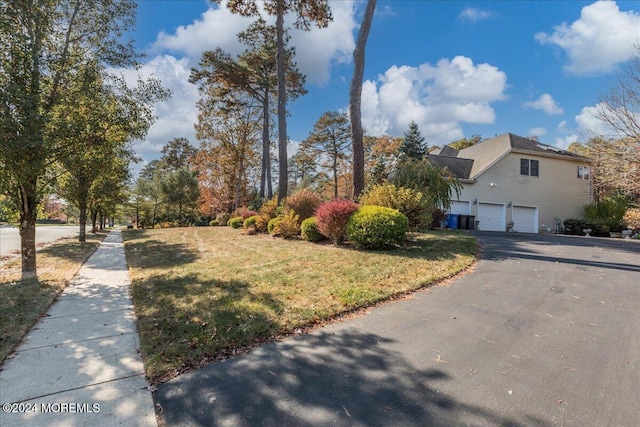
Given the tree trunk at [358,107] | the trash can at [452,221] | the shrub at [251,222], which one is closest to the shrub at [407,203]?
the tree trunk at [358,107]

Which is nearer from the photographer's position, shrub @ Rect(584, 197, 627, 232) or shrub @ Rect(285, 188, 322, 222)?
shrub @ Rect(285, 188, 322, 222)

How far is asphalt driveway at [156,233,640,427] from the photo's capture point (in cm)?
217

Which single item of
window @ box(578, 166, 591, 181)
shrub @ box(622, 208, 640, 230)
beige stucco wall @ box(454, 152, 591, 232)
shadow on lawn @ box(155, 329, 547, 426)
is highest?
window @ box(578, 166, 591, 181)

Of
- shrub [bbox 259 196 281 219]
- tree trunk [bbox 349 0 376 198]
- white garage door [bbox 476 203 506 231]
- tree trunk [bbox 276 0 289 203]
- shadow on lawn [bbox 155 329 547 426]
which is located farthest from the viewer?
white garage door [bbox 476 203 506 231]

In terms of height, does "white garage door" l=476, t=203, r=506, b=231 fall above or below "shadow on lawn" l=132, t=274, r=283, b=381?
above

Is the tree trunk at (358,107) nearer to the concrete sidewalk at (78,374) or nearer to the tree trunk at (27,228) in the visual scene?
the concrete sidewalk at (78,374)

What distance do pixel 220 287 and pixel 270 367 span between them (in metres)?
2.67

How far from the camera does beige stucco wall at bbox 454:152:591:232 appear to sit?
18.6m

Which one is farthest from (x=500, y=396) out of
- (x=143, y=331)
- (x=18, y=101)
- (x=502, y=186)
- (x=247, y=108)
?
(x=247, y=108)

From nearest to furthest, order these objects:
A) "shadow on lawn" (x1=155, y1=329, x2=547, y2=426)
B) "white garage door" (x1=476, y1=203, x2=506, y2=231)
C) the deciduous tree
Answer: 1. "shadow on lawn" (x1=155, y1=329, x2=547, y2=426)
2. the deciduous tree
3. "white garage door" (x1=476, y1=203, x2=506, y2=231)

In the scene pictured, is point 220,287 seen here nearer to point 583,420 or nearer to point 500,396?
point 500,396

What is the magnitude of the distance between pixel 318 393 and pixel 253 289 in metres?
2.80

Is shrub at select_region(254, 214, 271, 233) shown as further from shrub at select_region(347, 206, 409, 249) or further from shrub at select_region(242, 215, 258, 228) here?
shrub at select_region(347, 206, 409, 249)

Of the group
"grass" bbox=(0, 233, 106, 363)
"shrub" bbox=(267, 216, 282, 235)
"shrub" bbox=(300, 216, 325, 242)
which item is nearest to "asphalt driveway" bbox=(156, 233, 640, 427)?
"grass" bbox=(0, 233, 106, 363)
